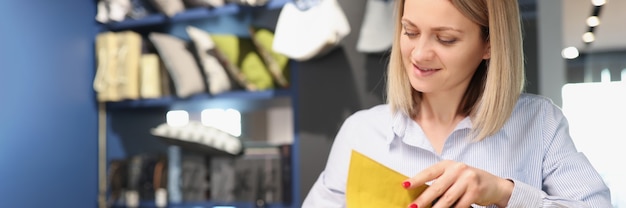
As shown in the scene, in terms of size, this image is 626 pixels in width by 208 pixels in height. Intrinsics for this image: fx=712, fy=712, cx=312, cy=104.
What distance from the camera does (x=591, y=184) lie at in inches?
49.5

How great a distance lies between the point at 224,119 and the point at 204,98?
0.44 meters

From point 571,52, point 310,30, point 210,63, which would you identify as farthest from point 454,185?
point 210,63

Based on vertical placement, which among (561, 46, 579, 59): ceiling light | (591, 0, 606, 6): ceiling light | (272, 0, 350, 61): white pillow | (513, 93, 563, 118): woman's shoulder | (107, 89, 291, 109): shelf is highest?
(591, 0, 606, 6): ceiling light

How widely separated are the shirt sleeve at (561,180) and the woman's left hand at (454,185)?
6cm

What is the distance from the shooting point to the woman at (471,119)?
4.19 feet

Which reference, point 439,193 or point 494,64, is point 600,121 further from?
point 439,193

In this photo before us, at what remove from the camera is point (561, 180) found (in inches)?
51.0

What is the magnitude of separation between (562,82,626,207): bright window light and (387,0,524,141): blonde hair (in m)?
1.56

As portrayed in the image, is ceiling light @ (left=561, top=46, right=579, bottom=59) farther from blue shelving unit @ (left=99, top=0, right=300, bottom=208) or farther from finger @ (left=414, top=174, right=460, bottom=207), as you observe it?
finger @ (left=414, top=174, right=460, bottom=207)

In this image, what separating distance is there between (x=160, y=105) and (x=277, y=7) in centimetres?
83

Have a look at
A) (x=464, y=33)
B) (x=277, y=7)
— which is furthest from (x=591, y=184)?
(x=277, y=7)

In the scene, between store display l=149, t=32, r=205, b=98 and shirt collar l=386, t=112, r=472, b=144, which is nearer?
shirt collar l=386, t=112, r=472, b=144

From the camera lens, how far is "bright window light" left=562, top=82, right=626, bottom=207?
2.81 meters

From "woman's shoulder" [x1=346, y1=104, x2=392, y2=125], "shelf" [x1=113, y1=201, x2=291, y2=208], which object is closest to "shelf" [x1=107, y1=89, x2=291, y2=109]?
"shelf" [x1=113, y1=201, x2=291, y2=208]
